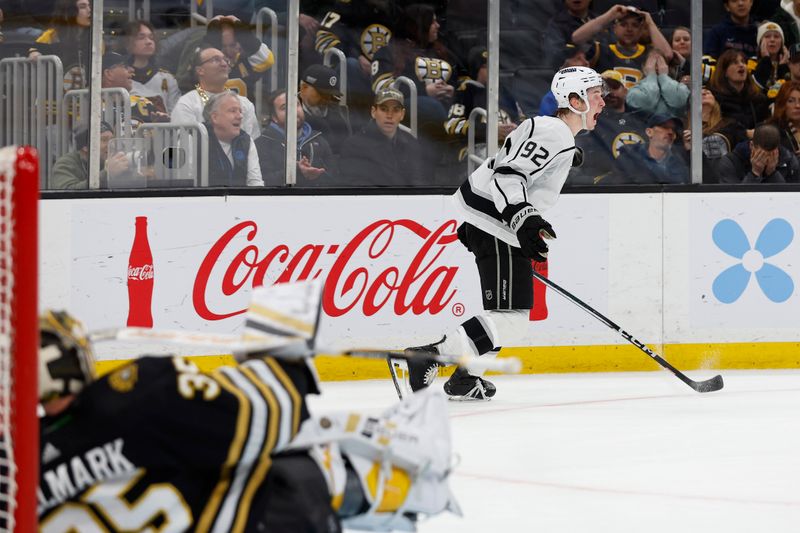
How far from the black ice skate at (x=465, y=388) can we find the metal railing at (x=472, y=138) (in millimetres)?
Result: 1213

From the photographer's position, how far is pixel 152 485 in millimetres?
1616

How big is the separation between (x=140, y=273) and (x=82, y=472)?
3.21 meters

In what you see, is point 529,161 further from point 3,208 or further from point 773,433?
point 3,208

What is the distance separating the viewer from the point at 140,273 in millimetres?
4742

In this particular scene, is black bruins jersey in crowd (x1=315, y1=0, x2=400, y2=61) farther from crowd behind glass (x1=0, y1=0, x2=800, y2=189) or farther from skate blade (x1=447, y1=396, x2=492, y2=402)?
skate blade (x1=447, y1=396, x2=492, y2=402)

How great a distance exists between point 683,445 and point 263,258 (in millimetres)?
1843

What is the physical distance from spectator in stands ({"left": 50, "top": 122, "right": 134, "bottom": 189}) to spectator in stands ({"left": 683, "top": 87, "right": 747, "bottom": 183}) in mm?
2212

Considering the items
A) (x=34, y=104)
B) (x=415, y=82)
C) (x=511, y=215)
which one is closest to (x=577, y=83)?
(x=511, y=215)

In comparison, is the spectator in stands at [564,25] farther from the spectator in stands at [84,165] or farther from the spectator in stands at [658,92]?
the spectator in stands at [84,165]

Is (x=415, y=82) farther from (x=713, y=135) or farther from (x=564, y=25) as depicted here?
(x=713, y=135)

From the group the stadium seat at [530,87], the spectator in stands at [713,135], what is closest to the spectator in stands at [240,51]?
the stadium seat at [530,87]

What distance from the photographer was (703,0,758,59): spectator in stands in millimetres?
5707

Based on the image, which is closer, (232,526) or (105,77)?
(232,526)

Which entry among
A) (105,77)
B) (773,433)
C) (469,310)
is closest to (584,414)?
(773,433)
